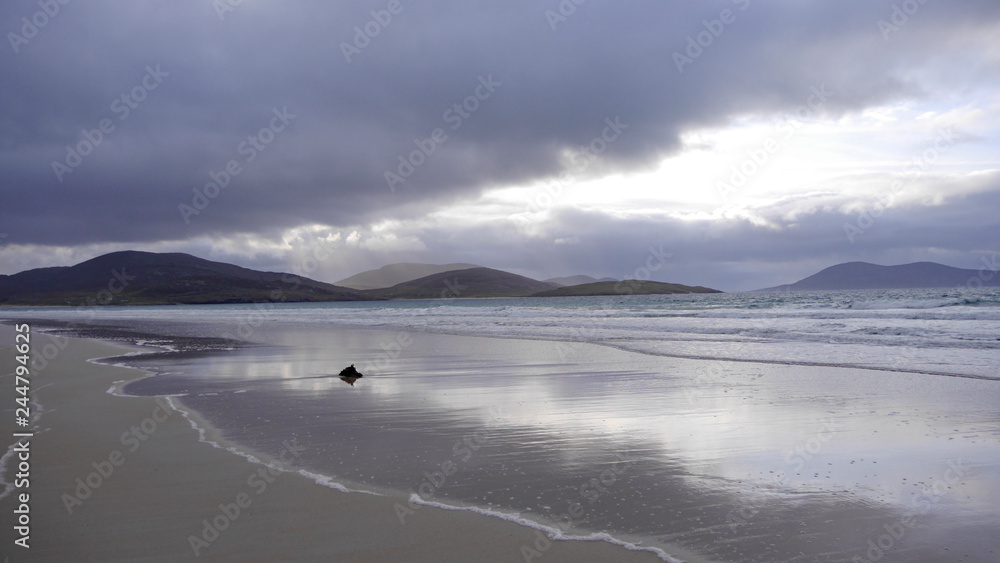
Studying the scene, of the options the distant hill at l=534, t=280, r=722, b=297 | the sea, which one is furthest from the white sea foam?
the distant hill at l=534, t=280, r=722, b=297

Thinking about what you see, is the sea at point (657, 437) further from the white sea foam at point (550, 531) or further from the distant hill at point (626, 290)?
the distant hill at point (626, 290)

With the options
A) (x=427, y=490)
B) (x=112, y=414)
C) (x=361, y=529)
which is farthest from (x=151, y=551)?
(x=112, y=414)

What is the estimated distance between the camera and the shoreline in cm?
400

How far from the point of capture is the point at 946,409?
871cm

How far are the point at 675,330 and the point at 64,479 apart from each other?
1021 inches

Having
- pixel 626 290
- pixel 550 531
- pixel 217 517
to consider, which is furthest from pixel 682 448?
pixel 626 290

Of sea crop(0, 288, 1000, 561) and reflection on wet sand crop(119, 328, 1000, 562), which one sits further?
sea crop(0, 288, 1000, 561)

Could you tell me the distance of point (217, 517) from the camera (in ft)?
15.1

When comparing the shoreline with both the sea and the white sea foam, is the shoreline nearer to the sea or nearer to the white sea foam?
the white sea foam

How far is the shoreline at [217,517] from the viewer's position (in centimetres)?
400

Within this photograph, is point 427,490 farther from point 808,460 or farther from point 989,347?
point 989,347

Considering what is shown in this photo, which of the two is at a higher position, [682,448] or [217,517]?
[217,517]

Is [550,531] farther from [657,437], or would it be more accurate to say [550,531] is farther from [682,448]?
[657,437]

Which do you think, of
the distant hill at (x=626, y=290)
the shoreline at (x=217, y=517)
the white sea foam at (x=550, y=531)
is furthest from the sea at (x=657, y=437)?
the distant hill at (x=626, y=290)
